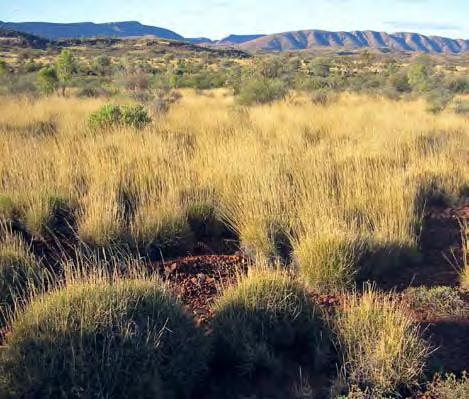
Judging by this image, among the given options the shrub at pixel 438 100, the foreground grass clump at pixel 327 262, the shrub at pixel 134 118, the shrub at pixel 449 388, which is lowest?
the shrub at pixel 449 388

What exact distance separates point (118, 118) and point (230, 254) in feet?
21.7

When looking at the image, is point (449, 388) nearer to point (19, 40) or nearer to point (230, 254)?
point (230, 254)

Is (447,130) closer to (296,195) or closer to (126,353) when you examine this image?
(296,195)

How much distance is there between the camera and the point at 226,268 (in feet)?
18.7

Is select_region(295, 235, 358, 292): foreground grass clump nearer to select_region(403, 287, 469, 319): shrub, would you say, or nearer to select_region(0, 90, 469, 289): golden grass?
select_region(0, 90, 469, 289): golden grass

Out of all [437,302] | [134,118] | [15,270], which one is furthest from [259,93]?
[15,270]

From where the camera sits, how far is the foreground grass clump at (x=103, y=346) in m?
3.34

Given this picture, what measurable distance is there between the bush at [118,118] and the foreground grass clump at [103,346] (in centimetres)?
803

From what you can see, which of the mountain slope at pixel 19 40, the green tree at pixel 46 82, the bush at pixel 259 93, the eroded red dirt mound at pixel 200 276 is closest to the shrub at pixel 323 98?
the bush at pixel 259 93

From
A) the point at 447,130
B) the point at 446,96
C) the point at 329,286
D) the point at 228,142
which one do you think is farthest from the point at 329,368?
the point at 446,96

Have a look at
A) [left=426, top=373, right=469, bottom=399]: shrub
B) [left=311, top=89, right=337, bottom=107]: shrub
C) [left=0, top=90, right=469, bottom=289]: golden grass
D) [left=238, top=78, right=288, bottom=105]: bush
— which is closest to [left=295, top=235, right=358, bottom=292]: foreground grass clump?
[left=0, top=90, right=469, bottom=289]: golden grass

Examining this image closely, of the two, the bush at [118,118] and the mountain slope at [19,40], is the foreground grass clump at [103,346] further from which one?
the mountain slope at [19,40]

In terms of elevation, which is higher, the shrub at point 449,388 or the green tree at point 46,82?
the green tree at point 46,82

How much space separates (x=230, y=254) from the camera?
627cm
